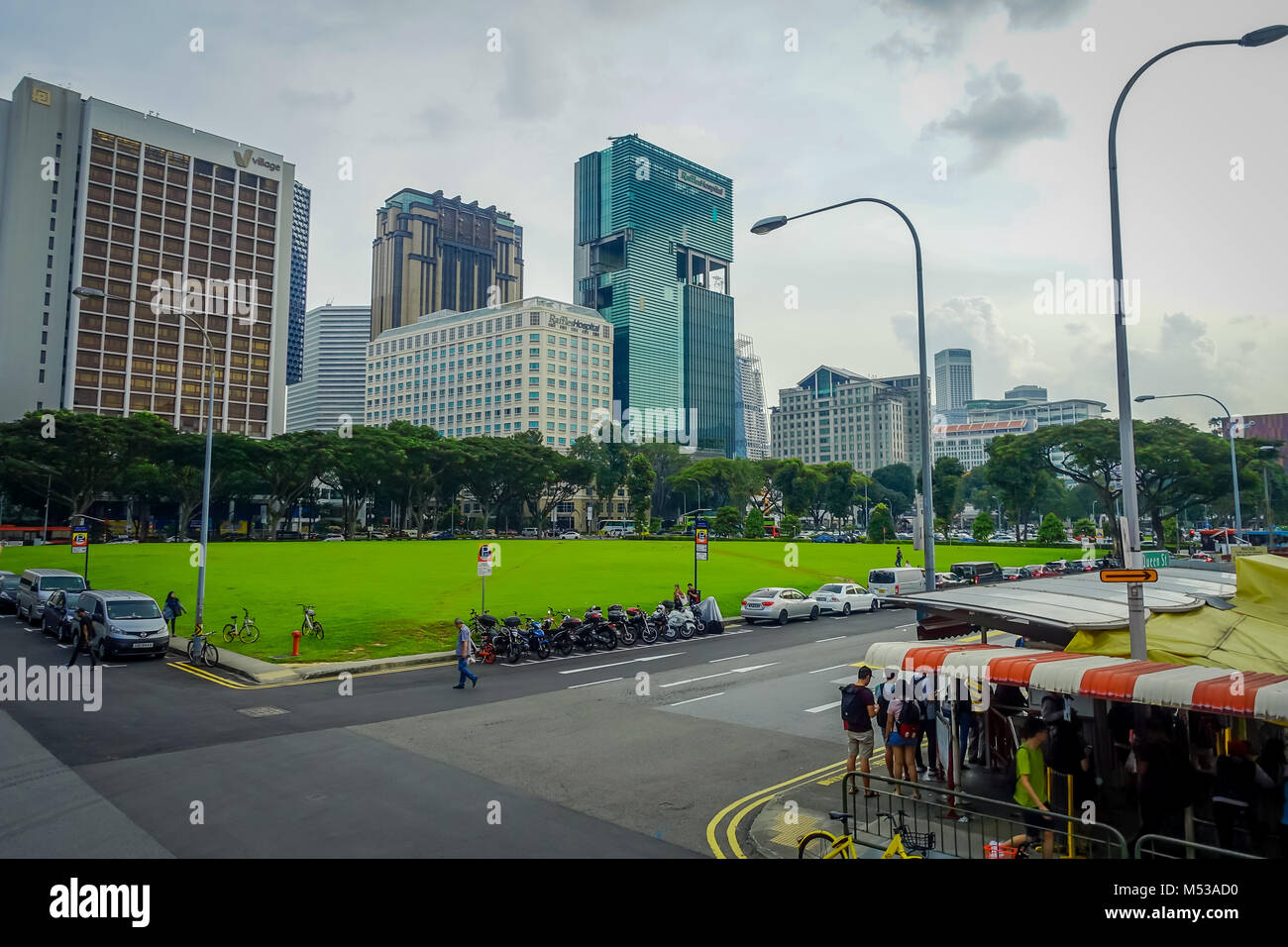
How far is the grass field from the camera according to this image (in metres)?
28.4

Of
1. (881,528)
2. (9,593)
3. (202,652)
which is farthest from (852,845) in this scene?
(881,528)

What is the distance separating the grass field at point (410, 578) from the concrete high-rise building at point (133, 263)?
69882mm

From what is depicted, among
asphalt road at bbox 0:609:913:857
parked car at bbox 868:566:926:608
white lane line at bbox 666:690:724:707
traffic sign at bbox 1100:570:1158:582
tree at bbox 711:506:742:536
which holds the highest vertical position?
tree at bbox 711:506:742:536

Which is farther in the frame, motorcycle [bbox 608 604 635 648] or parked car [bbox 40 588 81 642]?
motorcycle [bbox 608 604 635 648]

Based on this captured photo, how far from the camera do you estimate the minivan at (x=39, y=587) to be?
30.4 metres

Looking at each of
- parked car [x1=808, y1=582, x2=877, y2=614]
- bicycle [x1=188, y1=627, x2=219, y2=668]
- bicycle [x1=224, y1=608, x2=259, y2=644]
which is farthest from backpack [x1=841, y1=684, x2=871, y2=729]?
parked car [x1=808, y1=582, x2=877, y2=614]

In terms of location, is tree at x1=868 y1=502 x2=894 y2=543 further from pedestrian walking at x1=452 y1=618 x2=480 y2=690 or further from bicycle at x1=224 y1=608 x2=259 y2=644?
pedestrian walking at x1=452 y1=618 x2=480 y2=690

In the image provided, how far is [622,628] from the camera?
91.1 ft

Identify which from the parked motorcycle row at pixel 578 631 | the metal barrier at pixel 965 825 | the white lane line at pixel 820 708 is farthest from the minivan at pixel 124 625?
the metal barrier at pixel 965 825

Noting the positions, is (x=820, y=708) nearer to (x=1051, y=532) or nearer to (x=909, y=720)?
(x=909, y=720)

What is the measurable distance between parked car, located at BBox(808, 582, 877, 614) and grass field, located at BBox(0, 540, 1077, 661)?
4.30m

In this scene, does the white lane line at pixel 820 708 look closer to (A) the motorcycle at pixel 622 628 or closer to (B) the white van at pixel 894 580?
(A) the motorcycle at pixel 622 628
